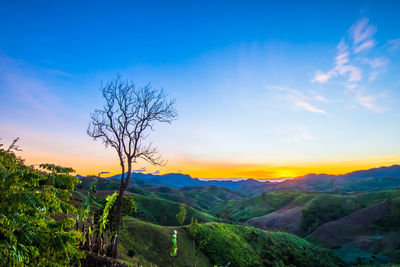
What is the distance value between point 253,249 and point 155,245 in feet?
65.9

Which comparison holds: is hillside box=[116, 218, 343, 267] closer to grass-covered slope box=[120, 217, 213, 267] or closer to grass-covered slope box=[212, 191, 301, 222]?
grass-covered slope box=[120, 217, 213, 267]

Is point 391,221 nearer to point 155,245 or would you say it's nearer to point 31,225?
point 155,245

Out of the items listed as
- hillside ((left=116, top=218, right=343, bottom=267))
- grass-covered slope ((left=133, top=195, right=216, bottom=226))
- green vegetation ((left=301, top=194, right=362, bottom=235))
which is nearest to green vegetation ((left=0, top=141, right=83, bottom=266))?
hillside ((left=116, top=218, right=343, bottom=267))

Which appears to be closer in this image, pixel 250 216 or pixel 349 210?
pixel 349 210

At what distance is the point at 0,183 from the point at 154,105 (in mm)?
15091

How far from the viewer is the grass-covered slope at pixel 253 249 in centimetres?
3303

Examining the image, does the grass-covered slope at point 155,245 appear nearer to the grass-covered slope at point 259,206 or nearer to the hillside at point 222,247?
the hillside at point 222,247

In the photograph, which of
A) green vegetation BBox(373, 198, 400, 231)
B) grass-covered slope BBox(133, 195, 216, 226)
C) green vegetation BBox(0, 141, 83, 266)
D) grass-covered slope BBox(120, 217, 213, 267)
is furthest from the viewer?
grass-covered slope BBox(133, 195, 216, 226)

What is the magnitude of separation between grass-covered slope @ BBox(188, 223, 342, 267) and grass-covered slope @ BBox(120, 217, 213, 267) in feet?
10.9

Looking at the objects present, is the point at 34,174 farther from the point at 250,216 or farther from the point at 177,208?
the point at 250,216

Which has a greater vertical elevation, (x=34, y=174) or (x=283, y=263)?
(x=34, y=174)

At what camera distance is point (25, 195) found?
5758 mm

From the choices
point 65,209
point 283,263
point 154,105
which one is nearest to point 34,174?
point 65,209

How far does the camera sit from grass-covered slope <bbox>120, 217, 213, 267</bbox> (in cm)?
2544
